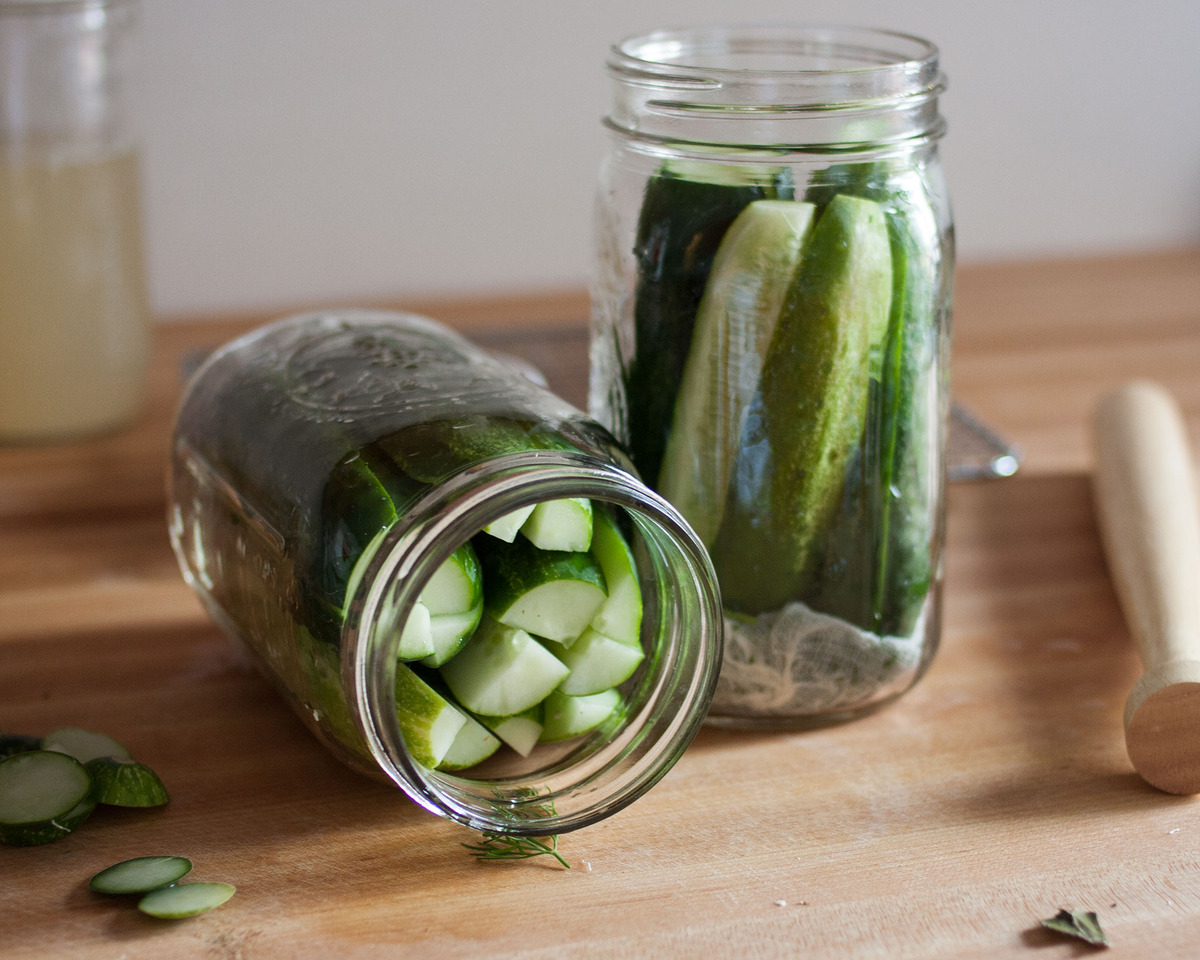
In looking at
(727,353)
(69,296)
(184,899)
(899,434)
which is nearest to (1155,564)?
(899,434)

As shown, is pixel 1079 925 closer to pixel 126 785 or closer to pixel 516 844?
pixel 516 844

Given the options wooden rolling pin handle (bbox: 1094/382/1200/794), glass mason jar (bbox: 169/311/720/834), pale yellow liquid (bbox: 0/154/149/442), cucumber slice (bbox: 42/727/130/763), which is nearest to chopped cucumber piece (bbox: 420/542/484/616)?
glass mason jar (bbox: 169/311/720/834)

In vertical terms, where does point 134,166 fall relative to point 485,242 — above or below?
above

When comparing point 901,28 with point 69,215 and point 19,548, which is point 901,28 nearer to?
point 69,215

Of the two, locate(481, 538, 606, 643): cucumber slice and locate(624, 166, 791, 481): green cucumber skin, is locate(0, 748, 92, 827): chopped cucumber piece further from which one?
locate(624, 166, 791, 481): green cucumber skin

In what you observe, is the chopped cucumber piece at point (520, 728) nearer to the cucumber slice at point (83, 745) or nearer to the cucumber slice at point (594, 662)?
the cucumber slice at point (594, 662)

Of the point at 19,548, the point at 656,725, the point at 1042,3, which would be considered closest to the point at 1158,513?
the point at 656,725

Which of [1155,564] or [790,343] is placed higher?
[790,343]
